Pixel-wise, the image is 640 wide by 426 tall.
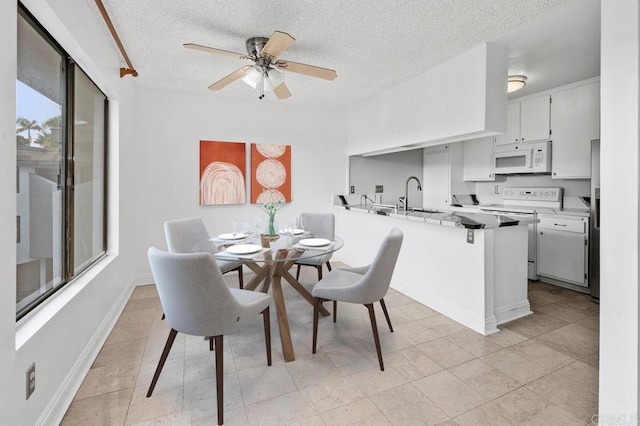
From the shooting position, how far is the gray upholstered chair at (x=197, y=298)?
1517 mm

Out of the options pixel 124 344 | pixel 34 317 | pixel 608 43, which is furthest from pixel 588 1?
pixel 124 344

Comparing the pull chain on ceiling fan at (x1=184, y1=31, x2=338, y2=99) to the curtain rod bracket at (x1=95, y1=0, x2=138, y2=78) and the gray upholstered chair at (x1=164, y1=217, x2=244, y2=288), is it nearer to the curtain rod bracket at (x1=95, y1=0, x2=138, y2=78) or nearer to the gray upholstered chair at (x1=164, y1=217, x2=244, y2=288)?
the curtain rod bracket at (x1=95, y1=0, x2=138, y2=78)

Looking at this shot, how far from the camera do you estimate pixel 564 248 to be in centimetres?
351

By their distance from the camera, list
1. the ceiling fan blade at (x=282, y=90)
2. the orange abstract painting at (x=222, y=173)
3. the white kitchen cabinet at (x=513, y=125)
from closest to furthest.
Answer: the ceiling fan blade at (x=282, y=90)
the orange abstract painting at (x=222, y=173)
the white kitchen cabinet at (x=513, y=125)

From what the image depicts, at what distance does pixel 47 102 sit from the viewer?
1.75 m

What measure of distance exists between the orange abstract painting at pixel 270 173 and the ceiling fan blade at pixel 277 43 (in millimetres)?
2087

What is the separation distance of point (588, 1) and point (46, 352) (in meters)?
3.70

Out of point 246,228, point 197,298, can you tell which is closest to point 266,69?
point 246,228

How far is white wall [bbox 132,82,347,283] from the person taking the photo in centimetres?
374

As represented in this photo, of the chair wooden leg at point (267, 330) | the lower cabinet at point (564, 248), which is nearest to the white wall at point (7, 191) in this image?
the chair wooden leg at point (267, 330)

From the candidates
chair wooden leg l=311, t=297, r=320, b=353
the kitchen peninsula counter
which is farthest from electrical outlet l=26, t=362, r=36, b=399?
the kitchen peninsula counter

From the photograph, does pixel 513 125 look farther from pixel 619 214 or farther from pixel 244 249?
pixel 244 249

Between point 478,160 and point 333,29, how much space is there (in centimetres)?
328

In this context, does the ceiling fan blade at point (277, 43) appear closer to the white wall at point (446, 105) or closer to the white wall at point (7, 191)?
the white wall at point (7, 191)
